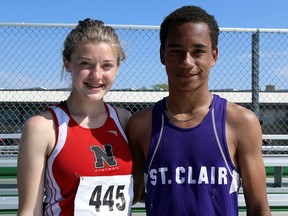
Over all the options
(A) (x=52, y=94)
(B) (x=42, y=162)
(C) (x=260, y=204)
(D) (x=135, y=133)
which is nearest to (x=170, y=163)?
(D) (x=135, y=133)

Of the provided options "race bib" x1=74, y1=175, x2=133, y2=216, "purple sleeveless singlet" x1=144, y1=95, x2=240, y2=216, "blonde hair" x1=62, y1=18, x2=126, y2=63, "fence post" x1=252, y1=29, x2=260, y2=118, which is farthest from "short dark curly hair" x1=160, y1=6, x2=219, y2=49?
"fence post" x1=252, y1=29, x2=260, y2=118

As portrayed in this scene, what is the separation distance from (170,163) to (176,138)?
96 millimetres

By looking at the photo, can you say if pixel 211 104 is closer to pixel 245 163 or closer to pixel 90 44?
pixel 245 163

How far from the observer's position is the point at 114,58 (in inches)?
67.4

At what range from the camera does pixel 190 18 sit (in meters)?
1.64

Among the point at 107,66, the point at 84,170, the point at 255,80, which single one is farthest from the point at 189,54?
the point at 255,80

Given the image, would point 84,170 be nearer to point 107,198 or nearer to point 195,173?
point 107,198

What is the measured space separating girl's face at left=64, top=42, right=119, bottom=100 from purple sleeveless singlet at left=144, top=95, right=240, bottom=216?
0.32 meters

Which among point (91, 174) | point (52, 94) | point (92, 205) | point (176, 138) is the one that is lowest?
point (92, 205)

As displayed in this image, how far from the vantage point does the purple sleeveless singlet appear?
159 cm

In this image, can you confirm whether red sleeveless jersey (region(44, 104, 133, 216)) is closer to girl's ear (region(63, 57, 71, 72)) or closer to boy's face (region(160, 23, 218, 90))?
girl's ear (region(63, 57, 71, 72))

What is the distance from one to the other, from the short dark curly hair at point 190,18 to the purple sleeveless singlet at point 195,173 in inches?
12.9

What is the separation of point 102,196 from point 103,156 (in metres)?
0.15

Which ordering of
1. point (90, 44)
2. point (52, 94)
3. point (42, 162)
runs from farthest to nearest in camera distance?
point (52, 94), point (90, 44), point (42, 162)
